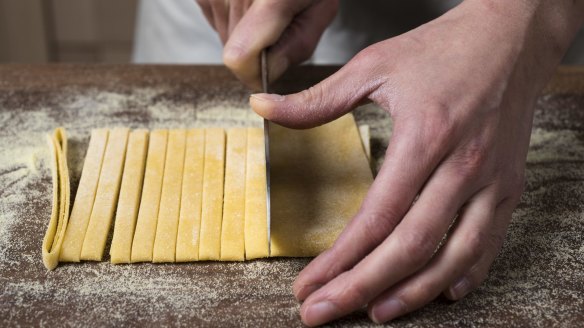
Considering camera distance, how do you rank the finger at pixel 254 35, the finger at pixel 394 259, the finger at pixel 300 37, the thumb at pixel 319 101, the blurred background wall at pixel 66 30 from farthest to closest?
1. the blurred background wall at pixel 66 30
2. the finger at pixel 300 37
3. the finger at pixel 254 35
4. the thumb at pixel 319 101
5. the finger at pixel 394 259

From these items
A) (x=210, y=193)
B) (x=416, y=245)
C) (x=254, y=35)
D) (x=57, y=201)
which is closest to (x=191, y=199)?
(x=210, y=193)

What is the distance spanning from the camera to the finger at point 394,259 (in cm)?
101

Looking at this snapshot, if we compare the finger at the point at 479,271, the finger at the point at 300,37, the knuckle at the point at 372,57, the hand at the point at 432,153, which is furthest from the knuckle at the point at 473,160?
the finger at the point at 300,37

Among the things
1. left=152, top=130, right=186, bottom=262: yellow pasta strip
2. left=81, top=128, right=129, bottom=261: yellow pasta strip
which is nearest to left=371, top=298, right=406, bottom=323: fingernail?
left=152, top=130, right=186, bottom=262: yellow pasta strip

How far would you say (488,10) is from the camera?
1.23 metres

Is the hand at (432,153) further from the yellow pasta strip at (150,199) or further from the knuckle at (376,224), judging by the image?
the yellow pasta strip at (150,199)

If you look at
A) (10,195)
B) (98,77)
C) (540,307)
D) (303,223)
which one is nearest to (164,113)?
(98,77)

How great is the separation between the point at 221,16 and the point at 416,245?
84 cm

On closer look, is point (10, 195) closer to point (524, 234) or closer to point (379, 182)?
point (379, 182)

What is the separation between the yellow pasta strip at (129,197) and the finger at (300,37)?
0.33 m

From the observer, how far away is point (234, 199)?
1.30 metres

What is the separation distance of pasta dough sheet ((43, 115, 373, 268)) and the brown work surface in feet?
0.12

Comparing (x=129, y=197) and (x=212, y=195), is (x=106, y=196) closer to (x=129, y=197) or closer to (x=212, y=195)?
(x=129, y=197)

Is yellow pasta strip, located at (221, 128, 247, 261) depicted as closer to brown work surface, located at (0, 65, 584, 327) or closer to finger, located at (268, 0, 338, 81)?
brown work surface, located at (0, 65, 584, 327)
